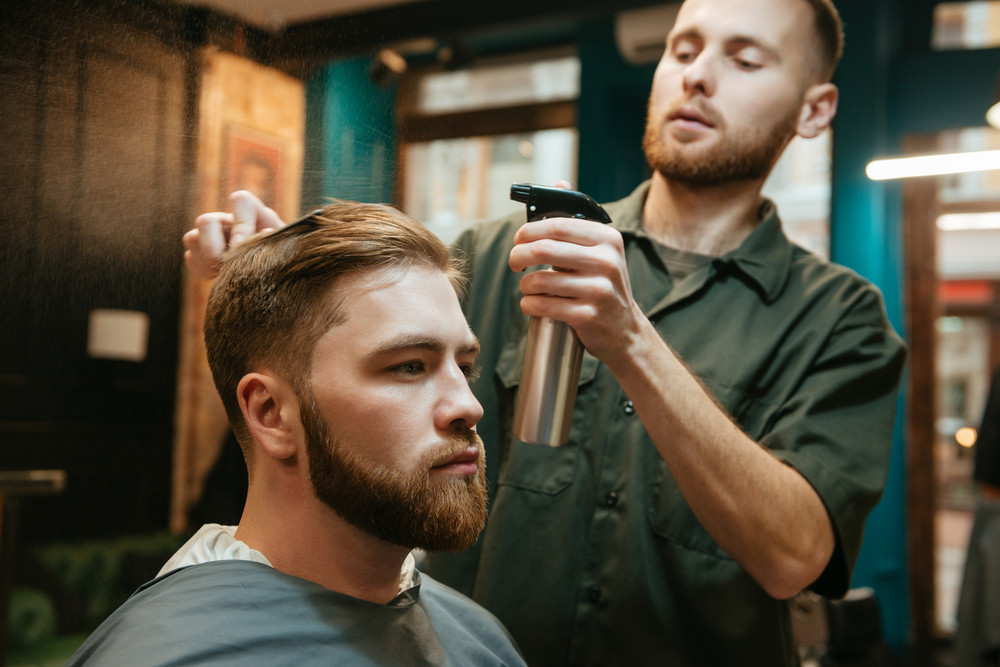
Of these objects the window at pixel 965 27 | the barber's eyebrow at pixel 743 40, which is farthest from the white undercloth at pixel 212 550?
the window at pixel 965 27

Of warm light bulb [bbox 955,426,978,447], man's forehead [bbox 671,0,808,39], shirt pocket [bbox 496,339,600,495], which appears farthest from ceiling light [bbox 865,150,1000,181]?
warm light bulb [bbox 955,426,978,447]

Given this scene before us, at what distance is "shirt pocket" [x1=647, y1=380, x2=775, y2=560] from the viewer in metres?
1.27

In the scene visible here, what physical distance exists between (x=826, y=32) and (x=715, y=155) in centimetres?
34

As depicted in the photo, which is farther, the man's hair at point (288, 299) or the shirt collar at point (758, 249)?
the shirt collar at point (758, 249)

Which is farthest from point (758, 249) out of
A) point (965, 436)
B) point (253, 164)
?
point (965, 436)

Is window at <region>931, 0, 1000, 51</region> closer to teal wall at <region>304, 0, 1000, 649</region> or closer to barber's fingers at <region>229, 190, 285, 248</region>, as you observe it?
teal wall at <region>304, 0, 1000, 649</region>

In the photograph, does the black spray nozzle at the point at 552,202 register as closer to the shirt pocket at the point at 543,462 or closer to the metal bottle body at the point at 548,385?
the metal bottle body at the point at 548,385

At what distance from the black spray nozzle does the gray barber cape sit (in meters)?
0.58

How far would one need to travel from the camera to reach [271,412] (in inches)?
39.7

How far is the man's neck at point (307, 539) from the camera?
1.03 metres

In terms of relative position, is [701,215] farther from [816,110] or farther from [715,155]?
[816,110]

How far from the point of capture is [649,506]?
1279 millimetres

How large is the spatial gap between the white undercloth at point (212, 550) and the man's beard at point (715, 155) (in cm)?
83

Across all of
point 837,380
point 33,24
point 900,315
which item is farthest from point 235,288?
point 900,315
